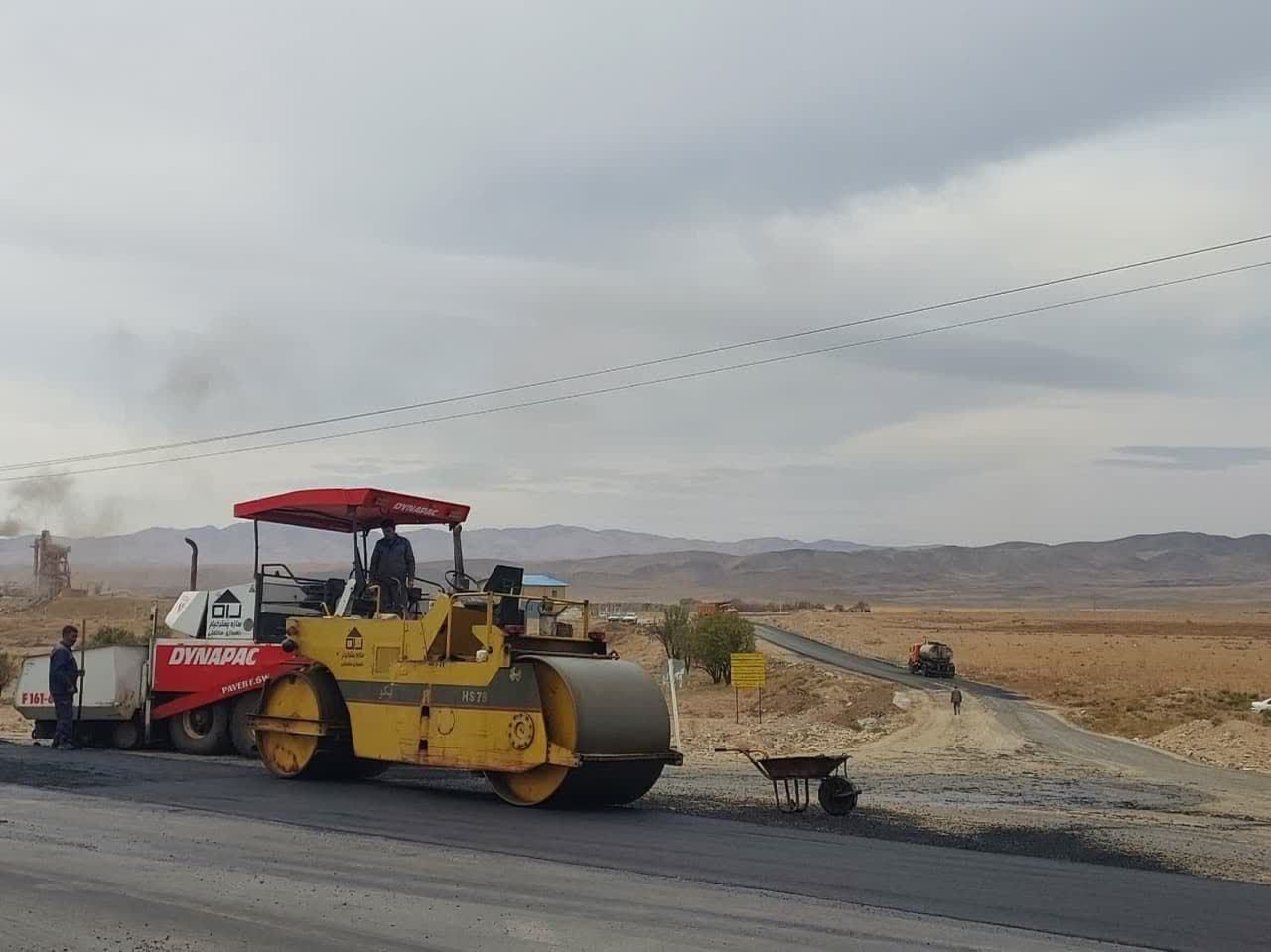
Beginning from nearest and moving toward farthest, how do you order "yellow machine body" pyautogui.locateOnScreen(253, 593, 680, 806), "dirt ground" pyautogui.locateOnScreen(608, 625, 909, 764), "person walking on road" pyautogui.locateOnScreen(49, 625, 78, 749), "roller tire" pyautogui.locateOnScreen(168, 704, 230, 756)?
1. "yellow machine body" pyautogui.locateOnScreen(253, 593, 680, 806)
2. "roller tire" pyautogui.locateOnScreen(168, 704, 230, 756)
3. "person walking on road" pyautogui.locateOnScreen(49, 625, 78, 749)
4. "dirt ground" pyautogui.locateOnScreen(608, 625, 909, 764)

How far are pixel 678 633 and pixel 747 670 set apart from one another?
2123 cm

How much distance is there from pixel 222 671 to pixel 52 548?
71.1 meters

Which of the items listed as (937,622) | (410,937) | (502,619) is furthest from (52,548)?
(410,937)

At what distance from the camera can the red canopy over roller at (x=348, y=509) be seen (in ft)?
47.9

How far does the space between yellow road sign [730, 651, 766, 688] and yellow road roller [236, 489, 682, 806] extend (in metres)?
7.75

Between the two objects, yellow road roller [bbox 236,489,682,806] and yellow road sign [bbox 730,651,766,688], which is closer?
yellow road roller [bbox 236,489,682,806]

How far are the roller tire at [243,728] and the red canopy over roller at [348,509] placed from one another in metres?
2.43

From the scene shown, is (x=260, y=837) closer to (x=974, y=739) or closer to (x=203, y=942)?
(x=203, y=942)

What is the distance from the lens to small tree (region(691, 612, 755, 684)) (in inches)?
1496

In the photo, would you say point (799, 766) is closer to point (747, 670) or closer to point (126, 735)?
point (747, 670)

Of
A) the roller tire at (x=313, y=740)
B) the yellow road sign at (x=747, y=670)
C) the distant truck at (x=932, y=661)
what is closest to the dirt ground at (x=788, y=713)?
the yellow road sign at (x=747, y=670)

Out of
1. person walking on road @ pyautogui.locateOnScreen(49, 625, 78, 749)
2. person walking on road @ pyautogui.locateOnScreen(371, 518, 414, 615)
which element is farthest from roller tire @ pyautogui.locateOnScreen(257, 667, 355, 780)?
person walking on road @ pyautogui.locateOnScreen(49, 625, 78, 749)

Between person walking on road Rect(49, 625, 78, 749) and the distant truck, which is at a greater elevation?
person walking on road Rect(49, 625, 78, 749)

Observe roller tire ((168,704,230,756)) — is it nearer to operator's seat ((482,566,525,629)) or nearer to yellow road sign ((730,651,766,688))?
operator's seat ((482,566,525,629))
